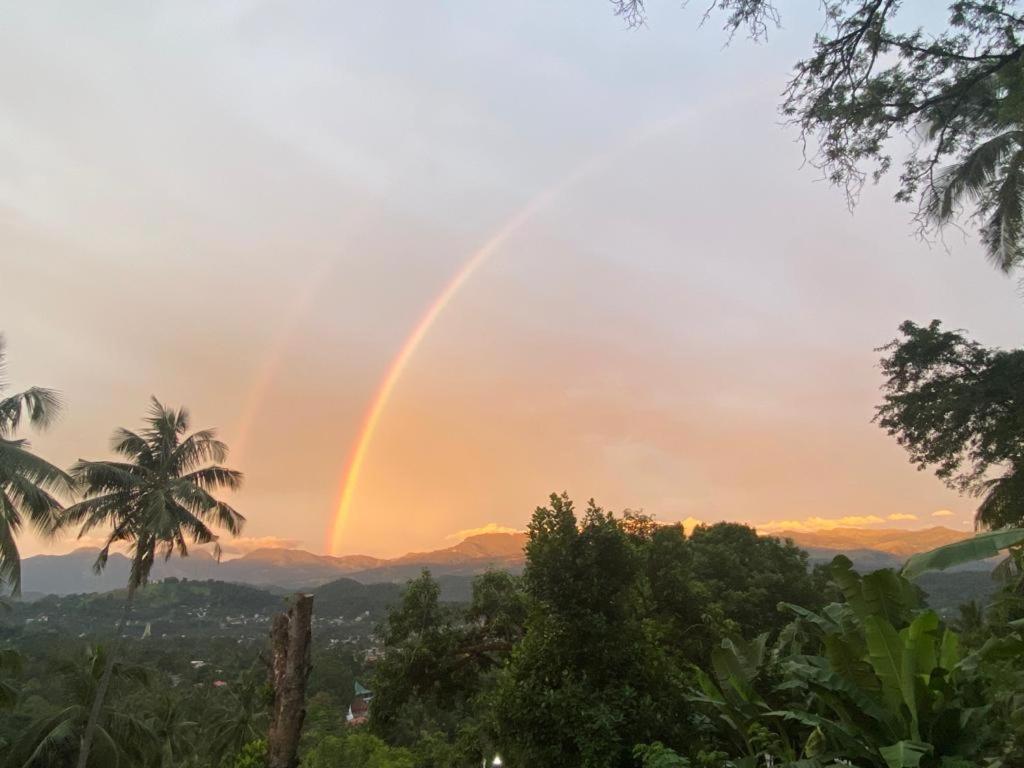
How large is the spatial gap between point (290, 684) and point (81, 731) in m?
19.9

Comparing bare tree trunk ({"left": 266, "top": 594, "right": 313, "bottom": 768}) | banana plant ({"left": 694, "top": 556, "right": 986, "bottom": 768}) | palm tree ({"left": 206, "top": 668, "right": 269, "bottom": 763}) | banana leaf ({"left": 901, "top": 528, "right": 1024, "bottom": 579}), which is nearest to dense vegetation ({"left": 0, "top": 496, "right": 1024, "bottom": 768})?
banana plant ({"left": 694, "top": 556, "right": 986, "bottom": 768})

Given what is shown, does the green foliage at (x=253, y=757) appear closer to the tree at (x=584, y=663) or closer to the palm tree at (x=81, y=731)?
the tree at (x=584, y=663)

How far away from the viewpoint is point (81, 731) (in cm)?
1886

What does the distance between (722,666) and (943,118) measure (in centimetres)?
887

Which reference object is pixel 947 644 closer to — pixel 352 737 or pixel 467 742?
pixel 352 737

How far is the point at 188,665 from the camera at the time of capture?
56.0 m

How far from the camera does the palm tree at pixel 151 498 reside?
698 inches

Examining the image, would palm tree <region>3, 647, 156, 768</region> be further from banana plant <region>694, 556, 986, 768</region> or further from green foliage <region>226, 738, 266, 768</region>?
banana plant <region>694, 556, 986, 768</region>

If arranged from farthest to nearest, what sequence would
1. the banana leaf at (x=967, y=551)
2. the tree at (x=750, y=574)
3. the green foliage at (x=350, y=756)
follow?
the tree at (x=750, y=574), the green foliage at (x=350, y=756), the banana leaf at (x=967, y=551)

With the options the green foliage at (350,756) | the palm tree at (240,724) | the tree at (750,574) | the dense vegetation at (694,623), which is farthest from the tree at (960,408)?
the palm tree at (240,724)

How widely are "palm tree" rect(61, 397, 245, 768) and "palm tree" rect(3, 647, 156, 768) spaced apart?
960 millimetres

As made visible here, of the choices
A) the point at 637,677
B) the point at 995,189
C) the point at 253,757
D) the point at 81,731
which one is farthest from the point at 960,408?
the point at 81,731

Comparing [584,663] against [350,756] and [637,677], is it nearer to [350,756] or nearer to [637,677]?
[637,677]

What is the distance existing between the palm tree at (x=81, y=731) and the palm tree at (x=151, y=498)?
0.96m
